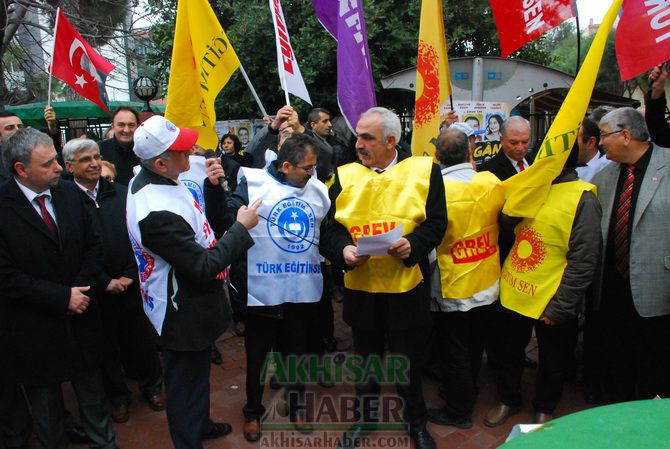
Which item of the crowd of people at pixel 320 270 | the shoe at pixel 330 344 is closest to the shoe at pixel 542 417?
the crowd of people at pixel 320 270

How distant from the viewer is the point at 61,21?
5570 millimetres

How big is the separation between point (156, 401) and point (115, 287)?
3.24 feet

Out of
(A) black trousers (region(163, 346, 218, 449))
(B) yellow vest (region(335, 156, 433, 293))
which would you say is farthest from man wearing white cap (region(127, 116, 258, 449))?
(B) yellow vest (region(335, 156, 433, 293))

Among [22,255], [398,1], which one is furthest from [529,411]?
[398,1]

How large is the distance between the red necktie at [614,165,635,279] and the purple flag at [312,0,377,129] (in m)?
2.03

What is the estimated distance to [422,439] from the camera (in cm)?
318

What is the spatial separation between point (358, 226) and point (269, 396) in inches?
72.2

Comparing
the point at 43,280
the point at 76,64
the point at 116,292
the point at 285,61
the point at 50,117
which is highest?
the point at 76,64

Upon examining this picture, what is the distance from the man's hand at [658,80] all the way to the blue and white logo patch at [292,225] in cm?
233

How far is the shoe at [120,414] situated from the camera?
3682mm

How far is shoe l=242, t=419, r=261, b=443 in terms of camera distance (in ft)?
11.1

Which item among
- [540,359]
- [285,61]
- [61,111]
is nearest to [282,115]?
[285,61]

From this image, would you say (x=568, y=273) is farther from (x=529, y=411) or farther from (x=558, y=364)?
(x=529, y=411)

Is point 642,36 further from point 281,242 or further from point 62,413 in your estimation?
point 62,413
